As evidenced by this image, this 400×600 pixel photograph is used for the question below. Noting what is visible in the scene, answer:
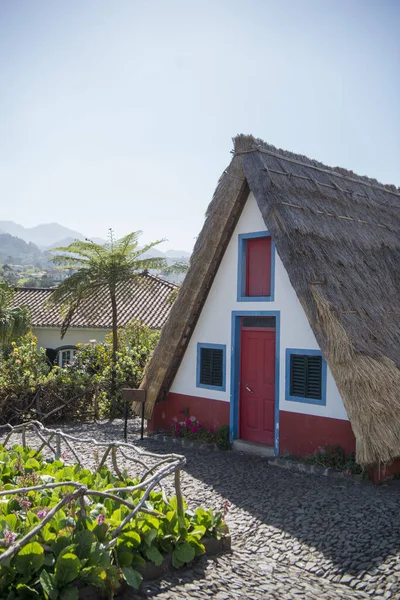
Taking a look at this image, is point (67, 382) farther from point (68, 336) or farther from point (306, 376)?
point (68, 336)

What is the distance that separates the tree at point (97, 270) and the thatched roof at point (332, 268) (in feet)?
12.0

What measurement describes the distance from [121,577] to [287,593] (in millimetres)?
1458

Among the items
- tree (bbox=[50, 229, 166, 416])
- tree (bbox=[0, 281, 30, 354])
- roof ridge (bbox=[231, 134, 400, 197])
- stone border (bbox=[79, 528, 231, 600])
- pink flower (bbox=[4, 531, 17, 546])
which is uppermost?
roof ridge (bbox=[231, 134, 400, 197])

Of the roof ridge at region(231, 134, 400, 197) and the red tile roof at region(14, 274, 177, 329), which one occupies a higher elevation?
the roof ridge at region(231, 134, 400, 197)

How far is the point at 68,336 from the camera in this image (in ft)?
88.0

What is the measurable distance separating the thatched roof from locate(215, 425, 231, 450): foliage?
160 cm

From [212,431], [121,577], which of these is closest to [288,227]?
[212,431]

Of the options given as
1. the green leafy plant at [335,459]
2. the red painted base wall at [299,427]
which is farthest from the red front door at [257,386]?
the green leafy plant at [335,459]

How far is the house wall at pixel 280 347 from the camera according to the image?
909 centimetres

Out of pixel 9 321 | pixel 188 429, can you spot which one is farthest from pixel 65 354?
pixel 188 429

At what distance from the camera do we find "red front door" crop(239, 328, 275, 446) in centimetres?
1018

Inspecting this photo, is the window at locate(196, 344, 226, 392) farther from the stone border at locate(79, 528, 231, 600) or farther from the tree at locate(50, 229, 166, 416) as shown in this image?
the stone border at locate(79, 528, 231, 600)

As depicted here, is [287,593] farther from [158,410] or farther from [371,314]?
[158,410]

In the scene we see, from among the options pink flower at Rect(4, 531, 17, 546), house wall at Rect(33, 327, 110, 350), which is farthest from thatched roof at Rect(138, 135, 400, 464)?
house wall at Rect(33, 327, 110, 350)
